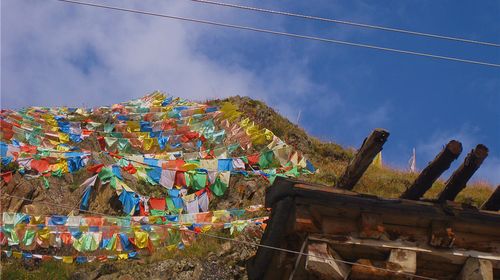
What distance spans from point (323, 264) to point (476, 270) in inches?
77.2

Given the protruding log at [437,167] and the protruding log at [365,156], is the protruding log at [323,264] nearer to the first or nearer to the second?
the protruding log at [365,156]

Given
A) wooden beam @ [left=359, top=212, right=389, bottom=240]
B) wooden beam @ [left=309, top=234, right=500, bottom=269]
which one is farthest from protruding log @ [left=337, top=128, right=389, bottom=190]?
wooden beam @ [left=309, top=234, right=500, bottom=269]

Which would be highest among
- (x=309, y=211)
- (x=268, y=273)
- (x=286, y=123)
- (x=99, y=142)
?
(x=286, y=123)

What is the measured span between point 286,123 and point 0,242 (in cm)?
1818

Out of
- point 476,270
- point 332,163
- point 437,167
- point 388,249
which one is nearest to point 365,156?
point 437,167

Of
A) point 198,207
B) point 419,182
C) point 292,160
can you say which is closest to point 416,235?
point 419,182

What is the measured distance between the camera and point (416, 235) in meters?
7.94

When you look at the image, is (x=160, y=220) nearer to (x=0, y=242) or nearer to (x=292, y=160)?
(x=0, y=242)

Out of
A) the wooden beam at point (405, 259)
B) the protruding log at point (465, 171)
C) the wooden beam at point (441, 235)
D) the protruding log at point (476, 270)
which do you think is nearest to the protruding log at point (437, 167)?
the protruding log at point (465, 171)

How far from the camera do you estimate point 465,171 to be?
7.75 meters

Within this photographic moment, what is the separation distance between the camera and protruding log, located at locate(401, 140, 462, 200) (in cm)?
744

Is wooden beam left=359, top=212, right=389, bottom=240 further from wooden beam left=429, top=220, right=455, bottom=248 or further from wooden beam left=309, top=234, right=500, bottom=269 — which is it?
wooden beam left=429, top=220, right=455, bottom=248

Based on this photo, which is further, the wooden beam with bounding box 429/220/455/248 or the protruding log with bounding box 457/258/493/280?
the wooden beam with bounding box 429/220/455/248

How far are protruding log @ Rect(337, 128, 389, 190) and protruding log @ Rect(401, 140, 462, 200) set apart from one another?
0.70m
